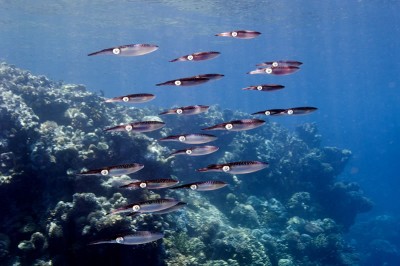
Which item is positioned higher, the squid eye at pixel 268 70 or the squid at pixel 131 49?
the squid at pixel 131 49

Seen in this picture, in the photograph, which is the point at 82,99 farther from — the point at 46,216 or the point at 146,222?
the point at 146,222

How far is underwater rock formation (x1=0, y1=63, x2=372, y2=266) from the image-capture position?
8477mm

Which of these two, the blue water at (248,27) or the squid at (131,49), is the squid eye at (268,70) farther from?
the blue water at (248,27)

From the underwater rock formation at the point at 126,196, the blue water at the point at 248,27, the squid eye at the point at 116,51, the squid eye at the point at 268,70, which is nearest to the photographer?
the squid eye at the point at 116,51

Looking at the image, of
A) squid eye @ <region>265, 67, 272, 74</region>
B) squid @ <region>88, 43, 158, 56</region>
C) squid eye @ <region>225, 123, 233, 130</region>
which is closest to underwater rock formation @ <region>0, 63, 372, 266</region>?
squid eye @ <region>225, 123, 233, 130</region>

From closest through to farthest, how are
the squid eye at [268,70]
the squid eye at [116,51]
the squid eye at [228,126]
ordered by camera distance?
1. the squid eye at [116,51]
2. the squid eye at [228,126]
3. the squid eye at [268,70]

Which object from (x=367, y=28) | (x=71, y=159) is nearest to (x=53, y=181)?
(x=71, y=159)

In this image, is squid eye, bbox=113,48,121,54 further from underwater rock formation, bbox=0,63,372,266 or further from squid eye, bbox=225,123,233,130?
underwater rock formation, bbox=0,63,372,266

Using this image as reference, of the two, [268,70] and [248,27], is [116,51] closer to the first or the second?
[268,70]

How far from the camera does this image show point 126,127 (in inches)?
193

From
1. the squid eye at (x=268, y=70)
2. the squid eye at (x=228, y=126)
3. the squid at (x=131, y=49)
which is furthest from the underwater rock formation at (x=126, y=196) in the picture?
the squid eye at (x=268, y=70)

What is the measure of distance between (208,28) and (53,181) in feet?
131

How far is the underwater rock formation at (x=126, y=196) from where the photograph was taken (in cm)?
848

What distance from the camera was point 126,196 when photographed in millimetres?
10125
